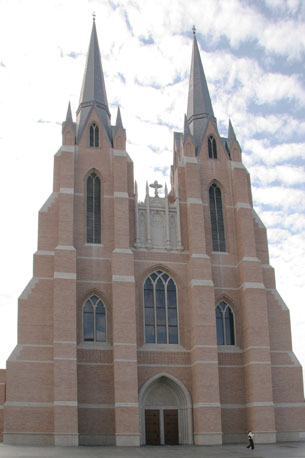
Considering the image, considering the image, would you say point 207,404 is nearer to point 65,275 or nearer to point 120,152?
point 65,275

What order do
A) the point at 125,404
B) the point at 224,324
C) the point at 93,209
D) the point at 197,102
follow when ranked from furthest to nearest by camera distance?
1. the point at 197,102
2. the point at 93,209
3. the point at 224,324
4. the point at 125,404

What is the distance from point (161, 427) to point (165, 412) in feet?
2.77

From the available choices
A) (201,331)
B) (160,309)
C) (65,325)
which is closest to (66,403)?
(65,325)

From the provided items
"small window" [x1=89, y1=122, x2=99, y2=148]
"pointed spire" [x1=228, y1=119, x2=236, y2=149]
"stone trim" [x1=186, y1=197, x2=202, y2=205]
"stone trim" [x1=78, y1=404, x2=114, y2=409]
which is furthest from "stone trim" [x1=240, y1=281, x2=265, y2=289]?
"small window" [x1=89, y1=122, x2=99, y2=148]

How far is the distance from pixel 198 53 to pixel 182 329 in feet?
72.7

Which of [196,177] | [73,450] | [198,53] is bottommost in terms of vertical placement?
[73,450]

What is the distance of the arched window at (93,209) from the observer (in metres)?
35.4

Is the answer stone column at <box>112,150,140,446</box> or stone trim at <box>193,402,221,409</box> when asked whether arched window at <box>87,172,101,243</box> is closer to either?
stone column at <box>112,150,140,446</box>

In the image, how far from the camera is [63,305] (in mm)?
32094

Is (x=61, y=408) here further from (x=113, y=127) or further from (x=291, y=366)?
(x=113, y=127)

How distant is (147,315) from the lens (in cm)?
3462

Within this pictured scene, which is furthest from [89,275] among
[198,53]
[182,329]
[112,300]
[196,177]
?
[198,53]

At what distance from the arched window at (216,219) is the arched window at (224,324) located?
12.3 feet

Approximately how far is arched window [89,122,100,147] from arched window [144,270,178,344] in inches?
369
